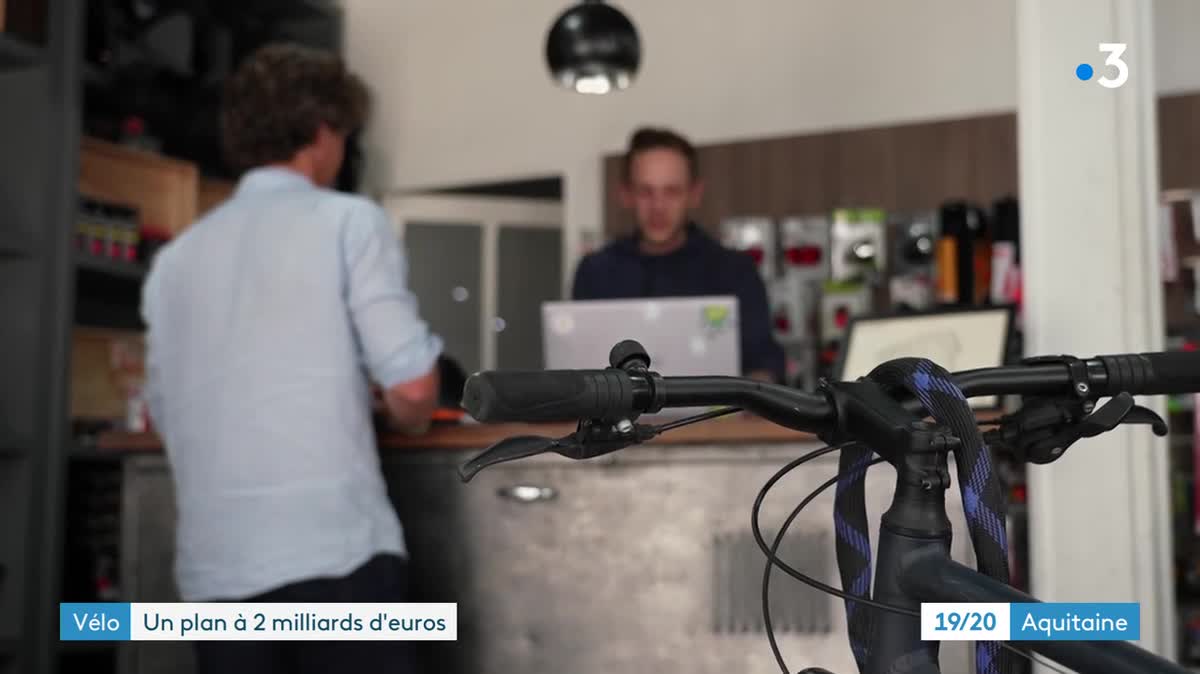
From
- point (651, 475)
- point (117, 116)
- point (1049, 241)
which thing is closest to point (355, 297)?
point (651, 475)

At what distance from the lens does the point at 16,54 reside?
3518 millimetres

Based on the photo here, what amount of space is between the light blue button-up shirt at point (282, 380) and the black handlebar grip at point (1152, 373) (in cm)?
143

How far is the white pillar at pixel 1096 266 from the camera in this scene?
182 centimetres

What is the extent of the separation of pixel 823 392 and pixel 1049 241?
1.33 metres

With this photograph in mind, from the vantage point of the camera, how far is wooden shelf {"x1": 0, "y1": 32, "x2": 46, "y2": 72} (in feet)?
11.3

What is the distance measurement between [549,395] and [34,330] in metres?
3.32

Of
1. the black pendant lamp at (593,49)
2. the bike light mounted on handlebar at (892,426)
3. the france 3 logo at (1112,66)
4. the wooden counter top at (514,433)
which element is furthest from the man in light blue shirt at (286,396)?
the black pendant lamp at (593,49)

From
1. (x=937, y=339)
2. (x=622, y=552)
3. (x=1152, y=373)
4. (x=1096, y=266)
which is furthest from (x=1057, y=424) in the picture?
(x=937, y=339)

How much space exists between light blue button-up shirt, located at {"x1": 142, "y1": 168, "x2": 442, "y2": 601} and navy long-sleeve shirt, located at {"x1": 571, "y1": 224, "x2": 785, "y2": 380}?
5.65ft

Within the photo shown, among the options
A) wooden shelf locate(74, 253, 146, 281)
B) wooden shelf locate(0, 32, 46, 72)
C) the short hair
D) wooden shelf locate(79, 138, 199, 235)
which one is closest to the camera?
wooden shelf locate(0, 32, 46, 72)

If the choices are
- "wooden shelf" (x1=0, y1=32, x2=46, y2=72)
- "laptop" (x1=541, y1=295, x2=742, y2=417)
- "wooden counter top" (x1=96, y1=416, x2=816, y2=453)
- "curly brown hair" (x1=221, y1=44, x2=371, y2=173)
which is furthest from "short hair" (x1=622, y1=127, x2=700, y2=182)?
"wooden shelf" (x1=0, y1=32, x2=46, y2=72)

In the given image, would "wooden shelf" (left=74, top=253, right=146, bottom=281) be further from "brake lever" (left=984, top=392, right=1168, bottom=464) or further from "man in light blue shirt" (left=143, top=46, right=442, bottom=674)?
"brake lever" (left=984, top=392, right=1168, bottom=464)

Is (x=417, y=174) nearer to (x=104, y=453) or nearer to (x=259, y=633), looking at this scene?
(x=104, y=453)

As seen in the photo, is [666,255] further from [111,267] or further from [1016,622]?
[1016,622]
